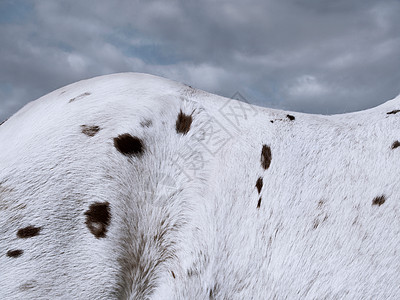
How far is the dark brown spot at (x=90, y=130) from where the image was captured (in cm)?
220

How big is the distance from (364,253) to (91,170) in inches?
57.6

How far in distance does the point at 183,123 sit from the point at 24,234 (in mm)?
1017

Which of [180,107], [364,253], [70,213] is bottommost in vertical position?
[364,253]

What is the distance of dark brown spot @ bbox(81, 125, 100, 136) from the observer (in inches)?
86.5

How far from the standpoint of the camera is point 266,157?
90.6 inches

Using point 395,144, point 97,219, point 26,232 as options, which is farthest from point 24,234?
point 395,144

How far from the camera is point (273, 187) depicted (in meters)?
2.24

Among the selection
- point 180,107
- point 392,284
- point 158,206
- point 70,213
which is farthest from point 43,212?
point 392,284

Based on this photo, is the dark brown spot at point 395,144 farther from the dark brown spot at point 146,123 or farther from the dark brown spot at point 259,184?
the dark brown spot at point 146,123

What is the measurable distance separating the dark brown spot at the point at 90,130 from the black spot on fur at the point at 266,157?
3.00 feet

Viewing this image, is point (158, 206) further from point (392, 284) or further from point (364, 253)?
point (392, 284)

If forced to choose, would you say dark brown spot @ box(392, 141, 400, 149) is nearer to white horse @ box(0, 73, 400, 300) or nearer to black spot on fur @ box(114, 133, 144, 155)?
white horse @ box(0, 73, 400, 300)

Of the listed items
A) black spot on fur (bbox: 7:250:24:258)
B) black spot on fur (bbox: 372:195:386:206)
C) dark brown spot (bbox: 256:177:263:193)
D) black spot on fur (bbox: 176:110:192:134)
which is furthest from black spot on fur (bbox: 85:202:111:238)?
black spot on fur (bbox: 372:195:386:206)

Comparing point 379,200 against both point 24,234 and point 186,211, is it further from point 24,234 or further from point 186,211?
point 24,234
